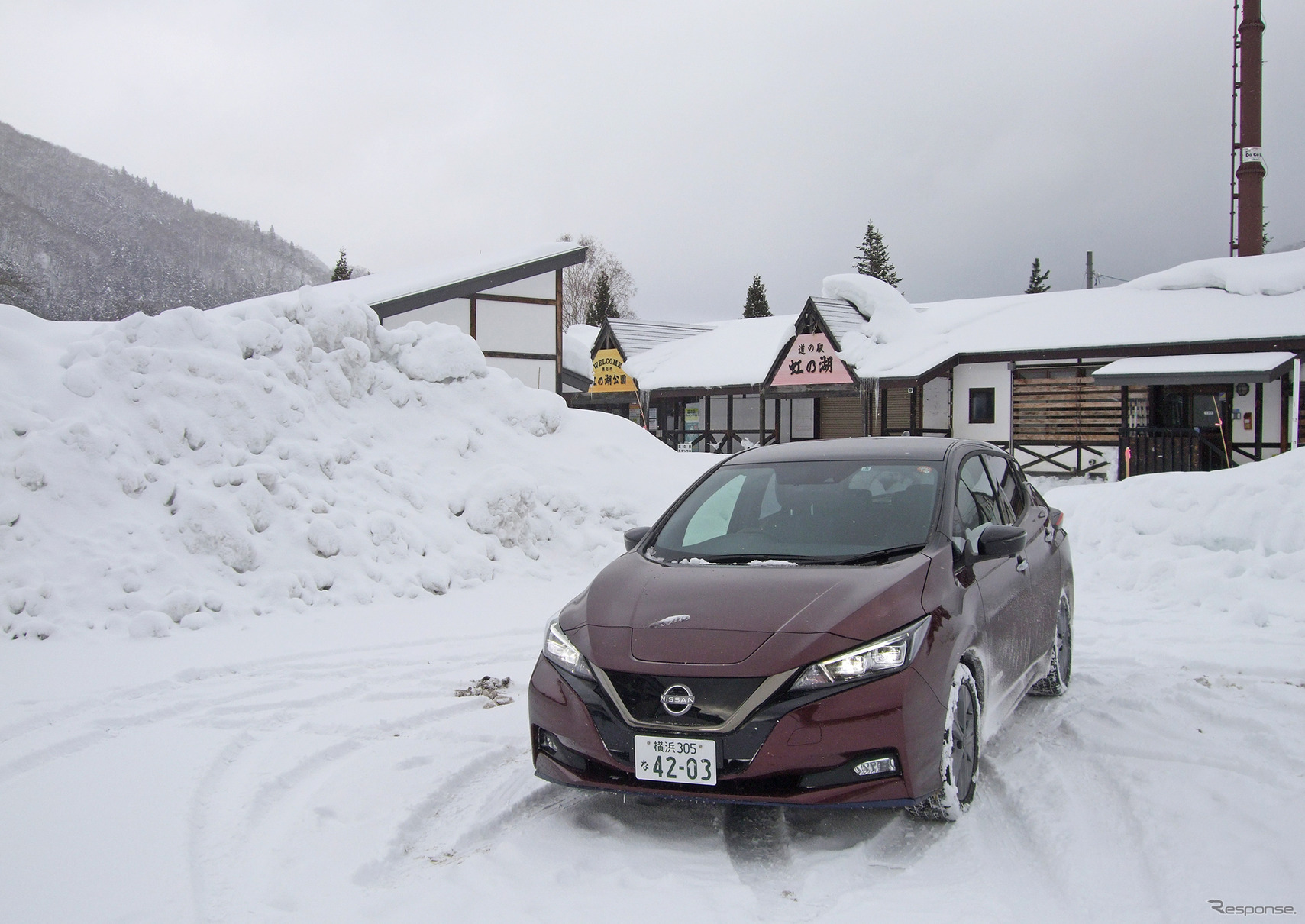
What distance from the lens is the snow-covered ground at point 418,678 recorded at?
3.00 meters

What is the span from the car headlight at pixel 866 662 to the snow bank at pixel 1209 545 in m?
4.34

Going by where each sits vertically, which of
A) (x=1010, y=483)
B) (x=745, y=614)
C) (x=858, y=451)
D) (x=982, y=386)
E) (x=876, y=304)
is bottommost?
(x=745, y=614)

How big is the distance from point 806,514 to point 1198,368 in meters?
17.9

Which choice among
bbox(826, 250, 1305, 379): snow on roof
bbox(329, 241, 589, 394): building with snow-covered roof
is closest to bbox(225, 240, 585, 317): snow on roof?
bbox(329, 241, 589, 394): building with snow-covered roof

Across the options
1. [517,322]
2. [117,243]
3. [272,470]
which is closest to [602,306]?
[517,322]

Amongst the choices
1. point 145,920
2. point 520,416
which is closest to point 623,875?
point 145,920

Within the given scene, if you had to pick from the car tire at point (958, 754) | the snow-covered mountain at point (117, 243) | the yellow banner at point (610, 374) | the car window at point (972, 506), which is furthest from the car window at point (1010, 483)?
the snow-covered mountain at point (117, 243)

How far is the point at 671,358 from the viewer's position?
99.0ft

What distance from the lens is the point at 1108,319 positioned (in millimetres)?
21953

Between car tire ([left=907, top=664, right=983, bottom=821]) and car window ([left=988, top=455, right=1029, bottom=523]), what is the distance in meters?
1.54

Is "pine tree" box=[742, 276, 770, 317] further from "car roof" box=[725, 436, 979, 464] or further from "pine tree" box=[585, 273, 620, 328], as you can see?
"car roof" box=[725, 436, 979, 464]

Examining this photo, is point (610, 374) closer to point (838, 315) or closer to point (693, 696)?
point (838, 315)

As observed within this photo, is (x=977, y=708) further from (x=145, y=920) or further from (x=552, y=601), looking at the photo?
(x=552, y=601)

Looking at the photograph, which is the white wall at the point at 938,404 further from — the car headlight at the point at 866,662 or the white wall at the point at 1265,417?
the car headlight at the point at 866,662
